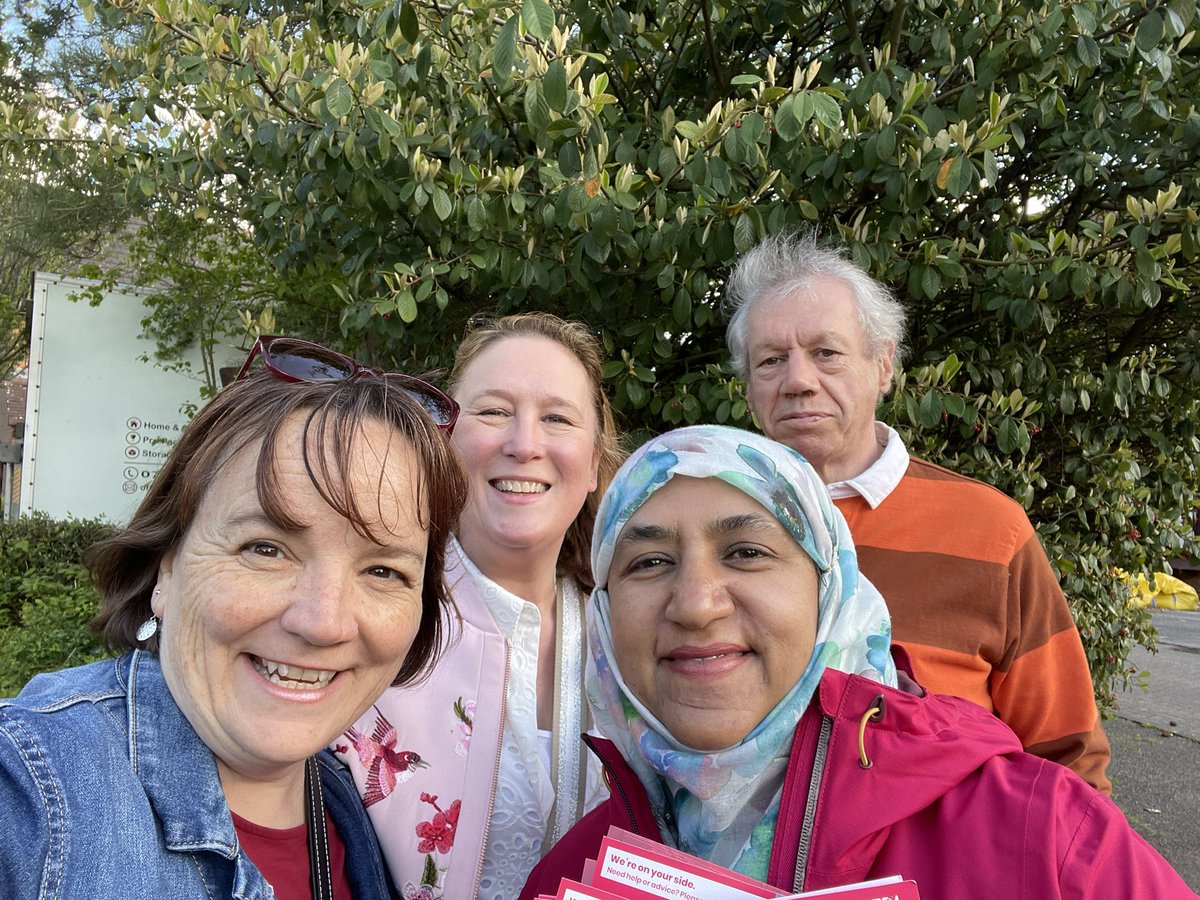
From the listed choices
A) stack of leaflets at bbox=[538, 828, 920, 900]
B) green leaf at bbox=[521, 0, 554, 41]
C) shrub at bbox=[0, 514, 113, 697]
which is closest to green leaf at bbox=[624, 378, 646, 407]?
green leaf at bbox=[521, 0, 554, 41]

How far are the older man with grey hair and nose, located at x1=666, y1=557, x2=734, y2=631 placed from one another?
1013mm

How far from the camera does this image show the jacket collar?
4.29 ft

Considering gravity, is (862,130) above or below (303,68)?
below

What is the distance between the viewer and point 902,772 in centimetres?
131

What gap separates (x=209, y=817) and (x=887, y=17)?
388 centimetres

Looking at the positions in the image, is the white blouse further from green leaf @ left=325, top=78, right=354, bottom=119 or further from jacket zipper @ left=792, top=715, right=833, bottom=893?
green leaf @ left=325, top=78, right=354, bottom=119

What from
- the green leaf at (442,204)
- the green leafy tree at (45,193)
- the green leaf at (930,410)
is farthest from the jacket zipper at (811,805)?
the green leafy tree at (45,193)

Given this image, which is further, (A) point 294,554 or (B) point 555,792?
(B) point 555,792

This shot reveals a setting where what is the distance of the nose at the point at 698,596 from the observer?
1491 mm

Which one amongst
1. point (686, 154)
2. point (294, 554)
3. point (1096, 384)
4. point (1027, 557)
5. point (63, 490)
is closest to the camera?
point (294, 554)

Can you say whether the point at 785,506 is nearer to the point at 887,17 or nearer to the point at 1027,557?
the point at 1027,557

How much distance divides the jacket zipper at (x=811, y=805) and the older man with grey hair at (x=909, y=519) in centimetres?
100

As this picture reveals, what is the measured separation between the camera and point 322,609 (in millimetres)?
1459

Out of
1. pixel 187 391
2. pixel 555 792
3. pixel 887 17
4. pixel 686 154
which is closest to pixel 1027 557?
pixel 555 792
